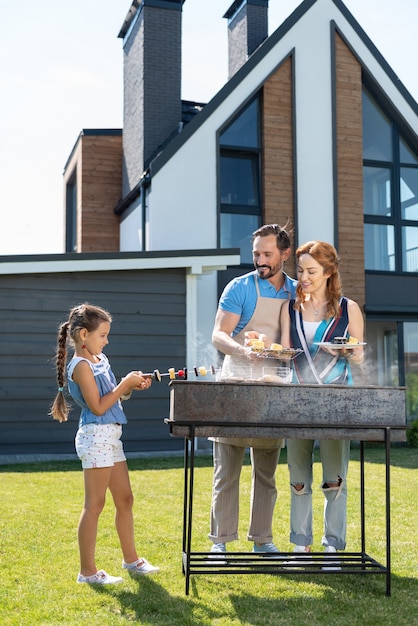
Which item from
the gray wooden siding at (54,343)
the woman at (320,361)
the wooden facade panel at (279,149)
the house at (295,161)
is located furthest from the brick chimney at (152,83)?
the woman at (320,361)

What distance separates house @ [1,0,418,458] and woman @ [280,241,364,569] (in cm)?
714

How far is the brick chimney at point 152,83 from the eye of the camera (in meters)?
13.7

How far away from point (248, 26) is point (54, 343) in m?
8.90

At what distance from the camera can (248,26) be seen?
1587cm

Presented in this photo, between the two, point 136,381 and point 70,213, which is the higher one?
point 70,213

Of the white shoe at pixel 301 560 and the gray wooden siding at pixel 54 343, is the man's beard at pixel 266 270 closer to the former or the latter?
the white shoe at pixel 301 560

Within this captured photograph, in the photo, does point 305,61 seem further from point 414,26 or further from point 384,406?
point 384,406

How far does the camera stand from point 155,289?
10.9 meters

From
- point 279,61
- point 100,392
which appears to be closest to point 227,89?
point 279,61

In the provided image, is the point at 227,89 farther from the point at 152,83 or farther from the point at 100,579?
the point at 100,579

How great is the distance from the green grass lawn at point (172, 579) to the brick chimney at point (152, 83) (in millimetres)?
8195

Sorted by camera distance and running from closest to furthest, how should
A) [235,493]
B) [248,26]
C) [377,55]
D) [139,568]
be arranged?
1. [139,568]
2. [235,493]
3. [377,55]
4. [248,26]

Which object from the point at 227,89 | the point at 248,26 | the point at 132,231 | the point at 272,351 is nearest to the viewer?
the point at 272,351

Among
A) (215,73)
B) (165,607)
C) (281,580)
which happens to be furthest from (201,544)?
(215,73)
